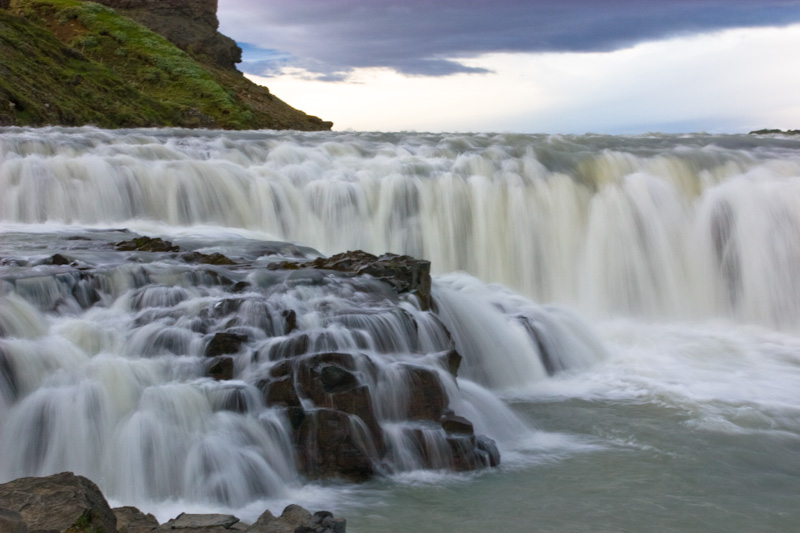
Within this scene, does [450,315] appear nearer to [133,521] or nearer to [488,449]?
[488,449]

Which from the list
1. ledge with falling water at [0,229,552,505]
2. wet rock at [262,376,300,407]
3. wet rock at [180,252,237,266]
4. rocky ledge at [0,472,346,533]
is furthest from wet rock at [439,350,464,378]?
rocky ledge at [0,472,346,533]

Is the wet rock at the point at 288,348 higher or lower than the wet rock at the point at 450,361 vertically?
higher

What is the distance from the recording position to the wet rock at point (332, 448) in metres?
6.40

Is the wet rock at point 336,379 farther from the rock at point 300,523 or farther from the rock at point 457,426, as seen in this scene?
the rock at point 300,523

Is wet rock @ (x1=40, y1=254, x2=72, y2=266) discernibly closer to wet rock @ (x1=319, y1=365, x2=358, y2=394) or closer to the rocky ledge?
wet rock @ (x1=319, y1=365, x2=358, y2=394)

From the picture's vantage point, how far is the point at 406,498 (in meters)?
6.14

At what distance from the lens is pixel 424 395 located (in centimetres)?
706

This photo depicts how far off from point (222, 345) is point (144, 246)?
335 centimetres

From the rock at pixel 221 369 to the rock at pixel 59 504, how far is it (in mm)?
2661

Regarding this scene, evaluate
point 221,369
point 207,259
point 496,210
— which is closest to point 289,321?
point 221,369

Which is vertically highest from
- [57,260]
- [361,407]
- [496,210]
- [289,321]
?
[496,210]

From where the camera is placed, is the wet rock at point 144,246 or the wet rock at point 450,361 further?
the wet rock at point 144,246

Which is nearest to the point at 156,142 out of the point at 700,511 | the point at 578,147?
the point at 578,147

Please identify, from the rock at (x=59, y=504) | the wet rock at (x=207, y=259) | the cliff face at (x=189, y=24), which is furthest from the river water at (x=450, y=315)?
the cliff face at (x=189, y=24)
